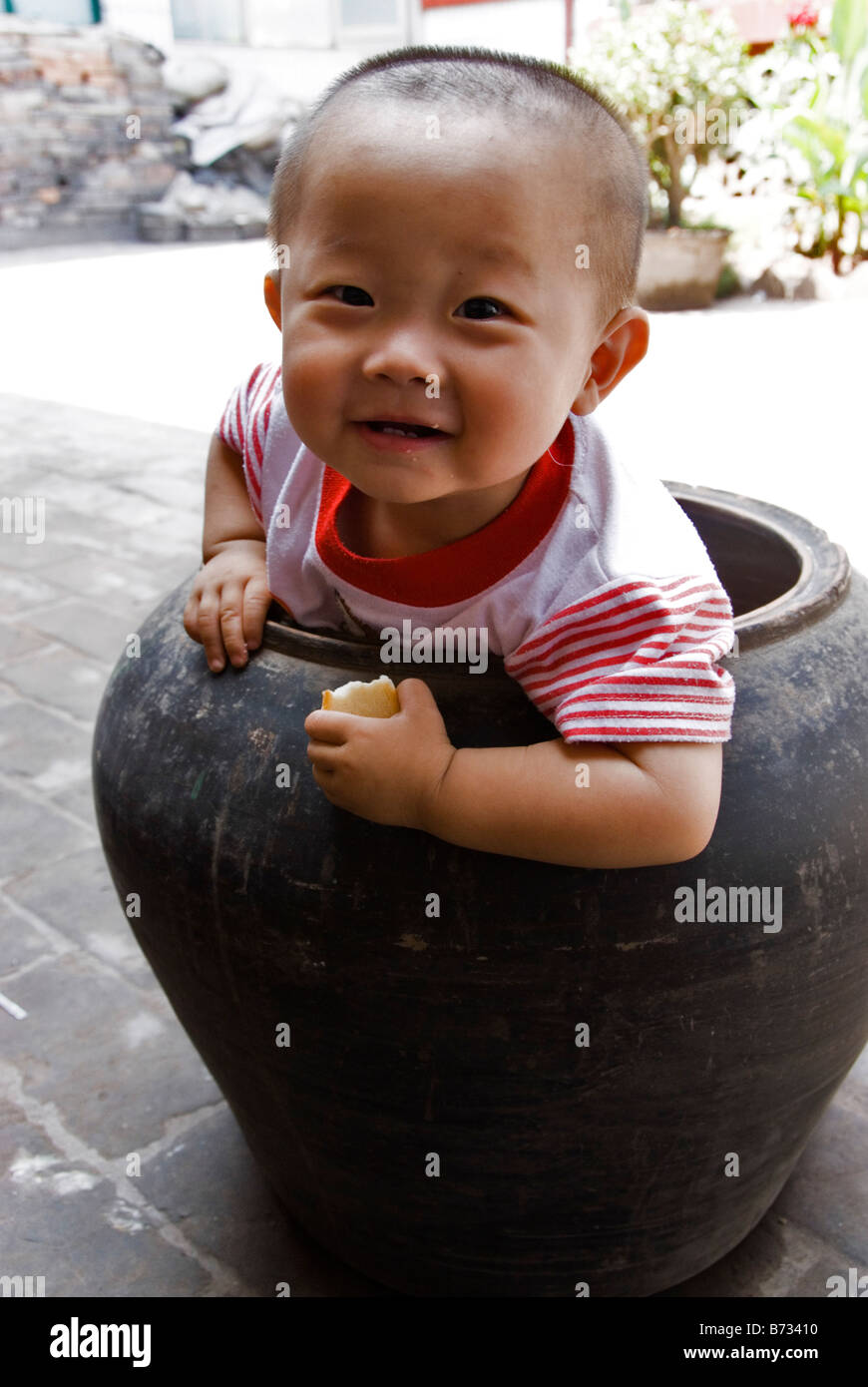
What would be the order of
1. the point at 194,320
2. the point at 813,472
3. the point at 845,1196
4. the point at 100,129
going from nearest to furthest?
1. the point at 845,1196
2. the point at 813,472
3. the point at 194,320
4. the point at 100,129

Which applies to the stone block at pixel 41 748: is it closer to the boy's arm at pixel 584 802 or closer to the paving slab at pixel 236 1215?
the paving slab at pixel 236 1215

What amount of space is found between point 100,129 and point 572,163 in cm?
1426

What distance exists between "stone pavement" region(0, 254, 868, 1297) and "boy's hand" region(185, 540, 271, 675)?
0.82 meters

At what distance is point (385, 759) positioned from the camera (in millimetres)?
1183

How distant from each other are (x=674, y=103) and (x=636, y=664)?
7.55m

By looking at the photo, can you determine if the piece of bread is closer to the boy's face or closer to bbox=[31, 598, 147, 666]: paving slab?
the boy's face

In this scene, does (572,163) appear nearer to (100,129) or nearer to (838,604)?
(838,604)

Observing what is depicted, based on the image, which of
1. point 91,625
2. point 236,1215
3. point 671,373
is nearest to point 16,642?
point 91,625

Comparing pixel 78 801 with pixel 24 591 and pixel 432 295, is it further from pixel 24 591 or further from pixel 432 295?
pixel 432 295

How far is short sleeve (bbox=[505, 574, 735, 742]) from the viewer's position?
1.15 meters

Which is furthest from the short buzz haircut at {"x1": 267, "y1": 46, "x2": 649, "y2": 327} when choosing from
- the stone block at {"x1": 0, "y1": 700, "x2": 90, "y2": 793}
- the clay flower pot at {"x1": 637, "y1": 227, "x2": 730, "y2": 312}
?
the clay flower pot at {"x1": 637, "y1": 227, "x2": 730, "y2": 312}
